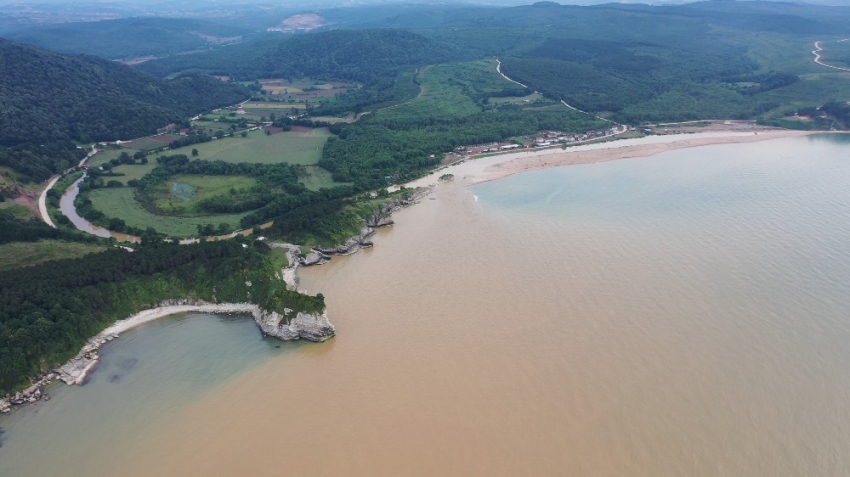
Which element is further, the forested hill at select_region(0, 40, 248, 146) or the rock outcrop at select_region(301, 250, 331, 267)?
the forested hill at select_region(0, 40, 248, 146)

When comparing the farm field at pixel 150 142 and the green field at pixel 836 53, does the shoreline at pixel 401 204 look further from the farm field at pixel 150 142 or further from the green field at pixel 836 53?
the green field at pixel 836 53

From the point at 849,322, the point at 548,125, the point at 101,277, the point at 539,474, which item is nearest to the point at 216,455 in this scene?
the point at 539,474

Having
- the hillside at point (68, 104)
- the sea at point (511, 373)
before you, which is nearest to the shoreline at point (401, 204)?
the sea at point (511, 373)

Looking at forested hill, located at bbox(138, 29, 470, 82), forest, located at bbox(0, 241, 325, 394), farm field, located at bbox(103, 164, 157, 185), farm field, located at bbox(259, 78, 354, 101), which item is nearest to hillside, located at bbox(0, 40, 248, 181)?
farm field, located at bbox(103, 164, 157, 185)

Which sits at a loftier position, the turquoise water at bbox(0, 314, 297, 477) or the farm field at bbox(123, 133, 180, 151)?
the farm field at bbox(123, 133, 180, 151)

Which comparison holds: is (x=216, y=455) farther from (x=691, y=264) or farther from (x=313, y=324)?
(x=691, y=264)

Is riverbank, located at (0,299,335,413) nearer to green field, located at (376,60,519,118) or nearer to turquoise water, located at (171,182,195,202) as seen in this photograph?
turquoise water, located at (171,182,195,202)
